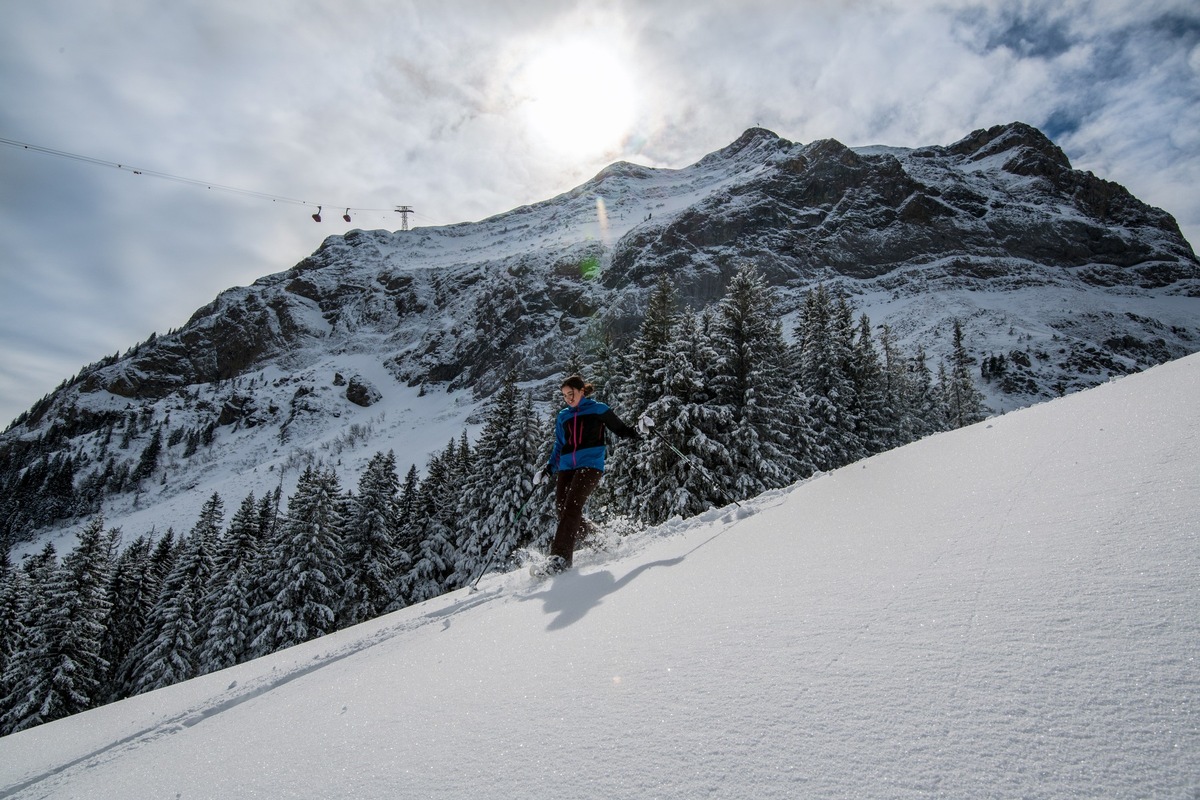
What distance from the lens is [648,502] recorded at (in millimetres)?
15648

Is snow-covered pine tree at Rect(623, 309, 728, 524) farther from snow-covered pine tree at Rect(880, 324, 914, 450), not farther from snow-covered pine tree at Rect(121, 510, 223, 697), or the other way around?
snow-covered pine tree at Rect(121, 510, 223, 697)

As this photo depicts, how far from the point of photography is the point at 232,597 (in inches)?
1014

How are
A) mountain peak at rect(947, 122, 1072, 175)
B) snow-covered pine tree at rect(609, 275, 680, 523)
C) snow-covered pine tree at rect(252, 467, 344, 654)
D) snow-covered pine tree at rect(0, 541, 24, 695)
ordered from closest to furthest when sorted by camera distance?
snow-covered pine tree at rect(609, 275, 680, 523), snow-covered pine tree at rect(252, 467, 344, 654), snow-covered pine tree at rect(0, 541, 24, 695), mountain peak at rect(947, 122, 1072, 175)

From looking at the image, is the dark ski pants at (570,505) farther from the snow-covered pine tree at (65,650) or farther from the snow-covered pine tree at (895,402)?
the snow-covered pine tree at (65,650)

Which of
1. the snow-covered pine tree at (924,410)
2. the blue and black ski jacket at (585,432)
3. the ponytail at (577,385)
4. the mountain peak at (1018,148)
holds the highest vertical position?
the mountain peak at (1018,148)

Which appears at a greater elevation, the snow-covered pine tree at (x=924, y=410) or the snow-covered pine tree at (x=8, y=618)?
the snow-covered pine tree at (x=924, y=410)

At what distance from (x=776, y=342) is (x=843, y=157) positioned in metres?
183

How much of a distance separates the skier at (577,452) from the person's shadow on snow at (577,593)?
2.71 feet

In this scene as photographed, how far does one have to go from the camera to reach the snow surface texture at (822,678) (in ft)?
3.90

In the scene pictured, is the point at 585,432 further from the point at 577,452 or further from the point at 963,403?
the point at 963,403

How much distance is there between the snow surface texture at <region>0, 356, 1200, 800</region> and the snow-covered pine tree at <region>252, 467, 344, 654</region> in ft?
73.3

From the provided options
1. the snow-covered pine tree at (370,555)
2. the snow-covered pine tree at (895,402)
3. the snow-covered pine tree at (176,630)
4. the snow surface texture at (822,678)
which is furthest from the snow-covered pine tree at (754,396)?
the snow-covered pine tree at (176,630)

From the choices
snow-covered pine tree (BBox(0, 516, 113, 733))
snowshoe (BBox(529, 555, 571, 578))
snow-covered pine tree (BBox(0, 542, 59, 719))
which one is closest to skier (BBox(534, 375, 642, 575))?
snowshoe (BBox(529, 555, 571, 578))

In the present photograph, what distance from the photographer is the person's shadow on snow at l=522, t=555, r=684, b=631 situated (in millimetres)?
3411
